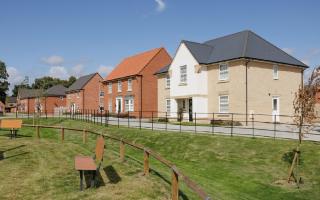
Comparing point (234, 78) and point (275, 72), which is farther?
point (275, 72)

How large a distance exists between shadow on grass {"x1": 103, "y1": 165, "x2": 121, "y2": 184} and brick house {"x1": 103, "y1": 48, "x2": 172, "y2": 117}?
32009 millimetres

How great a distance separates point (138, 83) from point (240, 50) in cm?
1777

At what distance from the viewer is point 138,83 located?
46406mm

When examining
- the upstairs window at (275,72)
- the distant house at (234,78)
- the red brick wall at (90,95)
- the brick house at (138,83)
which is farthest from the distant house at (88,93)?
the upstairs window at (275,72)

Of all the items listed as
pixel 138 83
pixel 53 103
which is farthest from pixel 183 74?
pixel 53 103

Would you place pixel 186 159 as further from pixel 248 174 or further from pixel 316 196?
pixel 316 196

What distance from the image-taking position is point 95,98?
68562 mm

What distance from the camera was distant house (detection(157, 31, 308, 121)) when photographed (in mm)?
31094

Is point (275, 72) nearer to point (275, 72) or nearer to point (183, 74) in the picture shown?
point (275, 72)

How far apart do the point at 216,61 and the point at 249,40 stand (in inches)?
161

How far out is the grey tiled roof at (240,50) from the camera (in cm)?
3225

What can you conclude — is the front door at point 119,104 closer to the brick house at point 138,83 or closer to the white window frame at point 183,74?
the brick house at point 138,83

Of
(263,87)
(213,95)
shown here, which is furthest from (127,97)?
(263,87)

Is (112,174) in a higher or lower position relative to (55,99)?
lower
